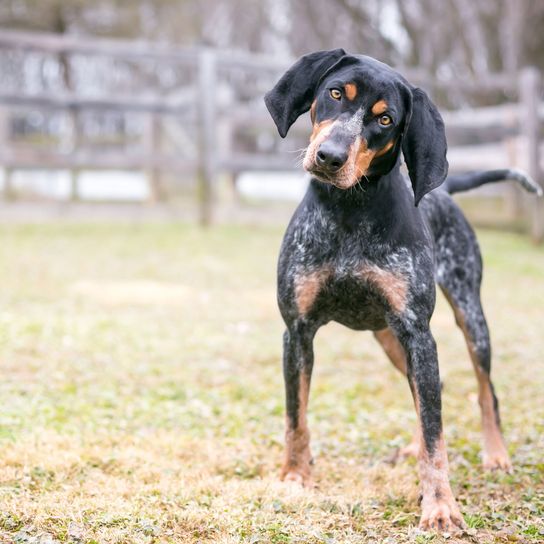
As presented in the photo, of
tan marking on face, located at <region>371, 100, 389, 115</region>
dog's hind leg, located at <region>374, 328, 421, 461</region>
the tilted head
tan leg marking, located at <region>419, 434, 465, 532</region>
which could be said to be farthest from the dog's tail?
tan leg marking, located at <region>419, 434, 465, 532</region>

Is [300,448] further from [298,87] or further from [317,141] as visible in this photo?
[298,87]

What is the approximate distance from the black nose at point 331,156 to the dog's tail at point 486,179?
4.93ft

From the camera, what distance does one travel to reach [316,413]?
197 inches

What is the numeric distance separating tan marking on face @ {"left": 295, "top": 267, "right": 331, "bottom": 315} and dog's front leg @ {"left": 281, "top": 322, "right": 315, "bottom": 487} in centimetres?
15

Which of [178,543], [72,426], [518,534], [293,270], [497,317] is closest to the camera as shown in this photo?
[178,543]

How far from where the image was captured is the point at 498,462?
13.4 feet

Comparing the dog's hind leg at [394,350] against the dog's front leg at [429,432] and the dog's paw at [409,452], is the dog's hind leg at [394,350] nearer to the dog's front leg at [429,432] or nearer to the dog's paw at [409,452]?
the dog's paw at [409,452]

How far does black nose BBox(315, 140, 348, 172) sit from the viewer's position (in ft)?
10.2

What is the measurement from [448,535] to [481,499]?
55 cm

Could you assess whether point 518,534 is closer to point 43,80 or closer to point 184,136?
point 43,80

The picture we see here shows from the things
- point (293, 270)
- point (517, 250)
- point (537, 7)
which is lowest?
point (517, 250)

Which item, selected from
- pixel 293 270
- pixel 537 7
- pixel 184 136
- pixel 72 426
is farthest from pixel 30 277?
pixel 537 7

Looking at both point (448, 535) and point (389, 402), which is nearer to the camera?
point (448, 535)

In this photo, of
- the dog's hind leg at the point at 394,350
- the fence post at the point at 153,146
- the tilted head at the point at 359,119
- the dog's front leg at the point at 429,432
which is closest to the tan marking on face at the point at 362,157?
the tilted head at the point at 359,119
